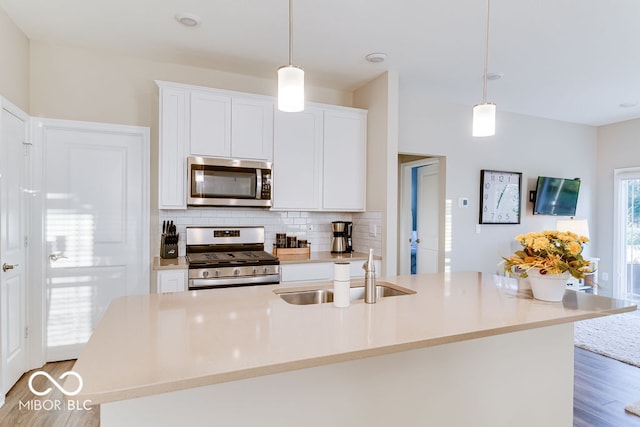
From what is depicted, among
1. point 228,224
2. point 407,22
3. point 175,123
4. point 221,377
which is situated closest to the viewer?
point 221,377

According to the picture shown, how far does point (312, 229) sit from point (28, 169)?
2613 millimetres

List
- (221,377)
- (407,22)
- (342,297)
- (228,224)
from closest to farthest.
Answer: (221,377), (342,297), (407,22), (228,224)

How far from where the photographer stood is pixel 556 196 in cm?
529

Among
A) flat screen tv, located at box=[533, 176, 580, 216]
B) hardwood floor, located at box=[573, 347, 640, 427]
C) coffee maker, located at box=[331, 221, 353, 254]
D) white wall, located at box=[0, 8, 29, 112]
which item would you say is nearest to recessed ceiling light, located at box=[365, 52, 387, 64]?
coffee maker, located at box=[331, 221, 353, 254]

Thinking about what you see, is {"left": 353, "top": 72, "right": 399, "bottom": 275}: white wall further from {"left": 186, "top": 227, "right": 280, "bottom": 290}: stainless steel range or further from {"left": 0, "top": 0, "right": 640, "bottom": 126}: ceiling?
{"left": 186, "top": 227, "right": 280, "bottom": 290}: stainless steel range

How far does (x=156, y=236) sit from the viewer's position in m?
3.48

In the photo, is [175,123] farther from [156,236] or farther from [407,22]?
[407,22]

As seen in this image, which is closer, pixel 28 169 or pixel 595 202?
pixel 28 169

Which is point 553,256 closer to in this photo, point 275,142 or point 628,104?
point 275,142

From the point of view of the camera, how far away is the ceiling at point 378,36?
2523 mm

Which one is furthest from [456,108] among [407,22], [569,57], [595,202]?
[595,202]

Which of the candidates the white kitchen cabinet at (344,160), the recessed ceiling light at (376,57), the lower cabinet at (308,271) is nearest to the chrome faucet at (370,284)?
the lower cabinet at (308,271)

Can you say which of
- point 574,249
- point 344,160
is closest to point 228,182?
point 344,160

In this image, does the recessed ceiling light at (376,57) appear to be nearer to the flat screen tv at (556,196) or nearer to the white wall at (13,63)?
the white wall at (13,63)
